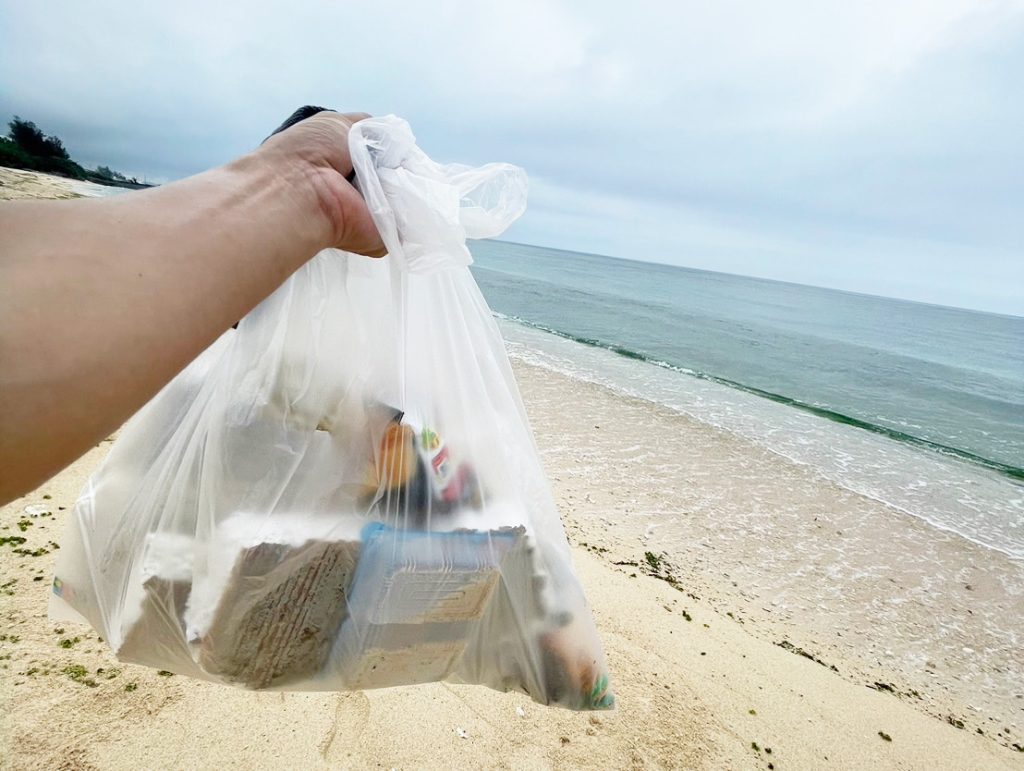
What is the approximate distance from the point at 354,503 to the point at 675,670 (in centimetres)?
164

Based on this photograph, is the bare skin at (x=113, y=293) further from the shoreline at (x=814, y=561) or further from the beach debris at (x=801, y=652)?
the beach debris at (x=801, y=652)

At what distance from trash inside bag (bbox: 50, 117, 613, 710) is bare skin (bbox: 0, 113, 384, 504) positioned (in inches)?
12.0

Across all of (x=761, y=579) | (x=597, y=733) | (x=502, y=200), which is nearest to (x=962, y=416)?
(x=761, y=579)

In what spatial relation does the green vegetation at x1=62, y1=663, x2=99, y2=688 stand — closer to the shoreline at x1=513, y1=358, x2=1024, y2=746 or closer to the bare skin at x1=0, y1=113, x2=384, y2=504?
the bare skin at x1=0, y1=113, x2=384, y2=504

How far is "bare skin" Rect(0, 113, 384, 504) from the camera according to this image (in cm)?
41

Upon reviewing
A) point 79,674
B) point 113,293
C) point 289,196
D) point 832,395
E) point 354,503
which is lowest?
point 832,395

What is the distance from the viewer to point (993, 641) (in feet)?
10.8

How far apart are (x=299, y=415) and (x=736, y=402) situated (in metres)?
8.56

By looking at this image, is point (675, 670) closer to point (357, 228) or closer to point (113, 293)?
point (357, 228)

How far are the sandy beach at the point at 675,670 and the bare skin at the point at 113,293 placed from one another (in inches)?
54.2

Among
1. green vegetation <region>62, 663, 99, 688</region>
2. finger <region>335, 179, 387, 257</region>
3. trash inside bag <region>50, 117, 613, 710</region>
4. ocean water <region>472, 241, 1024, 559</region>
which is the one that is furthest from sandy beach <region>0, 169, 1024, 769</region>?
ocean water <region>472, 241, 1024, 559</region>

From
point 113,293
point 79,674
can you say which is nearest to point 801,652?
point 79,674

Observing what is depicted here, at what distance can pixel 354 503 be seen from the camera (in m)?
1.02

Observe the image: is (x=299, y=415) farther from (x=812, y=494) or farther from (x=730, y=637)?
(x=812, y=494)
